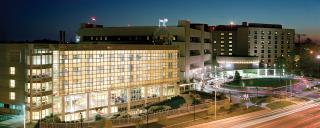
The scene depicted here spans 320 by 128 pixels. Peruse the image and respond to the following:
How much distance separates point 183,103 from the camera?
97.2 m

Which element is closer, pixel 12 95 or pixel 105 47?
pixel 12 95

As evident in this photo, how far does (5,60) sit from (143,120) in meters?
28.4

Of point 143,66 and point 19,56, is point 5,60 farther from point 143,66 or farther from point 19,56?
point 143,66

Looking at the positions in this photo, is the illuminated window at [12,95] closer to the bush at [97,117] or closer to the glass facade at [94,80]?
the glass facade at [94,80]

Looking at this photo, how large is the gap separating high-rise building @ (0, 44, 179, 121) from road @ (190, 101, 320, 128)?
2325 centimetres

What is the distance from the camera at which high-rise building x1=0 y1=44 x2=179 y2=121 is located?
71.8 m

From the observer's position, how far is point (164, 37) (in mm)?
119375

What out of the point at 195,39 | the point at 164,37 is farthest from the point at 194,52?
the point at 164,37

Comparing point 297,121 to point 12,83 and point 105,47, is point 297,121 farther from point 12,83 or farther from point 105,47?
point 12,83

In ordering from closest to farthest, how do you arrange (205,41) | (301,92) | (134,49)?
(134,49) → (301,92) → (205,41)

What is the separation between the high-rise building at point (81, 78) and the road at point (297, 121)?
1216 inches

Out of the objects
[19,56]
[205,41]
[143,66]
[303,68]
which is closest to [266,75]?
[303,68]

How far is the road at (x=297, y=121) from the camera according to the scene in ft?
240

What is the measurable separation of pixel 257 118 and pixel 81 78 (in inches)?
1441
